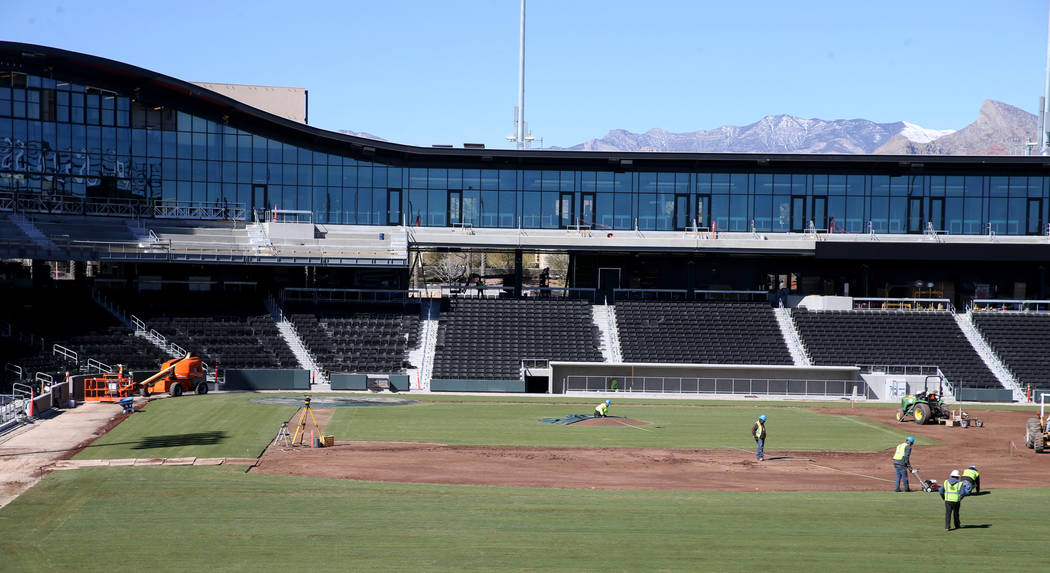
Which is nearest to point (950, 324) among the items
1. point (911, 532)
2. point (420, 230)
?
point (420, 230)

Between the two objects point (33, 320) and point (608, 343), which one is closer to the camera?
point (33, 320)

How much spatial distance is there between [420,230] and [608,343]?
17799 mm

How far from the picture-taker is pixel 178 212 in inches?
2783

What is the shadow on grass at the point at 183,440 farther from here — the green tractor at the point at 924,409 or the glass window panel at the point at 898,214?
the glass window panel at the point at 898,214

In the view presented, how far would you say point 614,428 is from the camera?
136 feet

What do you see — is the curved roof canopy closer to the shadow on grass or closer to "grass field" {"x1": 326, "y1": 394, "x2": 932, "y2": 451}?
"grass field" {"x1": 326, "y1": 394, "x2": 932, "y2": 451}

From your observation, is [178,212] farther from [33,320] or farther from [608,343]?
[608,343]

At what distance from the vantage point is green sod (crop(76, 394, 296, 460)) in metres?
32.7

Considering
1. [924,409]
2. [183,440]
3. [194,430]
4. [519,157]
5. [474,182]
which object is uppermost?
[519,157]

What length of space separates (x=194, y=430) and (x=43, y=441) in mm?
5680

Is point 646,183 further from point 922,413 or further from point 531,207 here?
point 922,413

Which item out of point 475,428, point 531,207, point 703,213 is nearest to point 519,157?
point 531,207

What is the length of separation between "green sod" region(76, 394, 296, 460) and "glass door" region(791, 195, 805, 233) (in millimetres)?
45214

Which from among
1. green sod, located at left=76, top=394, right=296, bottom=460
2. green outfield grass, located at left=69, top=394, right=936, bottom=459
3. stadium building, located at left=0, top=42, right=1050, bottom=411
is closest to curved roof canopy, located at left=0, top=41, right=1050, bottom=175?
stadium building, located at left=0, top=42, right=1050, bottom=411
